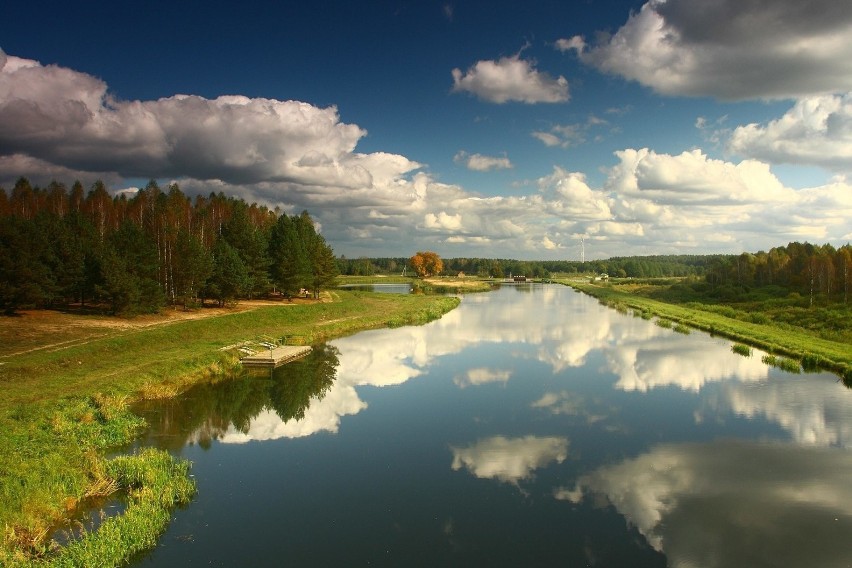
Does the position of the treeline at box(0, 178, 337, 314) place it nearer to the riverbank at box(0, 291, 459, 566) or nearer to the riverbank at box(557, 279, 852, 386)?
the riverbank at box(0, 291, 459, 566)

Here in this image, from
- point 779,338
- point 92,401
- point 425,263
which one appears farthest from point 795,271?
point 425,263

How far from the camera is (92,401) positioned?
21.1 metres

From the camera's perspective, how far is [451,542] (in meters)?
12.3

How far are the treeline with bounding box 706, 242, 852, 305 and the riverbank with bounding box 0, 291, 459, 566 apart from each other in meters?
62.0

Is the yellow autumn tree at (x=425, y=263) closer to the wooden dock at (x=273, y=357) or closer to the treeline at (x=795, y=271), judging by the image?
the treeline at (x=795, y=271)

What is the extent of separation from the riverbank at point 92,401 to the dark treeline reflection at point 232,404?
3.56ft

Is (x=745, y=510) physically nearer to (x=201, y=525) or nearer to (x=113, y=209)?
(x=201, y=525)

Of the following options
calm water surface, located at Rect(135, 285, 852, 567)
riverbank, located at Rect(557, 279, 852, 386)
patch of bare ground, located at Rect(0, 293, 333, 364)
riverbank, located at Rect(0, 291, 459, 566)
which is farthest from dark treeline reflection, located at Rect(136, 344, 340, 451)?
riverbank, located at Rect(557, 279, 852, 386)

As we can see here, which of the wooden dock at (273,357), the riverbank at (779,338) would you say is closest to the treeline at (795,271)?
the riverbank at (779,338)

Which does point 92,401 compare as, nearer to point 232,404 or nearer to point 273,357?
point 232,404

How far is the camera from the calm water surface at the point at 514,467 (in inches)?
476

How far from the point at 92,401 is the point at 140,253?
27.1 m

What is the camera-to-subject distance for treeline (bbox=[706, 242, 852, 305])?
221 feet

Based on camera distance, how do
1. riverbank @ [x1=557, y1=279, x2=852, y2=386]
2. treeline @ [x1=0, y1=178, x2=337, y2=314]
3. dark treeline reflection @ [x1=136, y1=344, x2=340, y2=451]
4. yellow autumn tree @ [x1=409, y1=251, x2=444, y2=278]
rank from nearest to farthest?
dark treeline reflection @ [x1=136, y1=344, x2=340, y2=451] → riverbank @ [x1=557, y1=279, x2=852, y2=386] → treeline @ [x1=0, y1=178, x2=337, y2=314] → yellow autumn tree @ [x1=409, y1=251, x2=444, y2=278]
